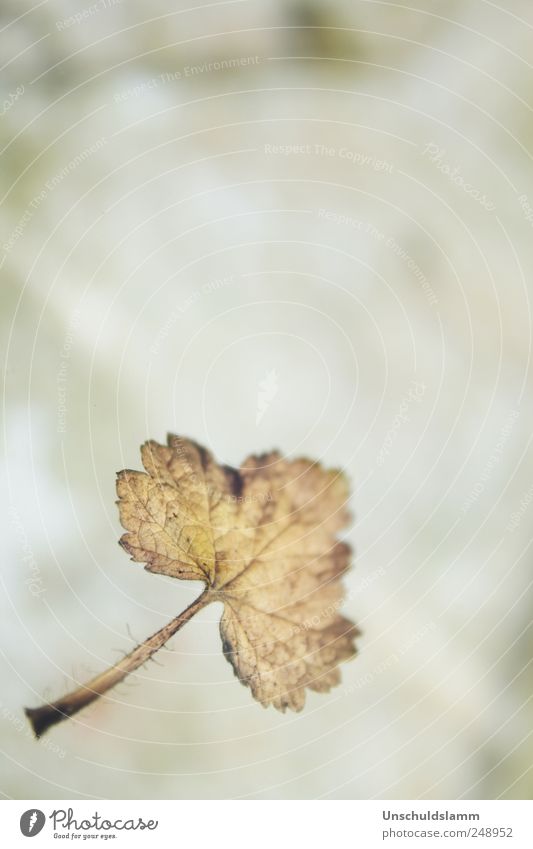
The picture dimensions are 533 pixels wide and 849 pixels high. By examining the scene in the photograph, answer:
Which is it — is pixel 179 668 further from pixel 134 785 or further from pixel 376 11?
pixel 376 11

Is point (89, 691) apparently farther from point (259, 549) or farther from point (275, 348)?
point (275, 348)
